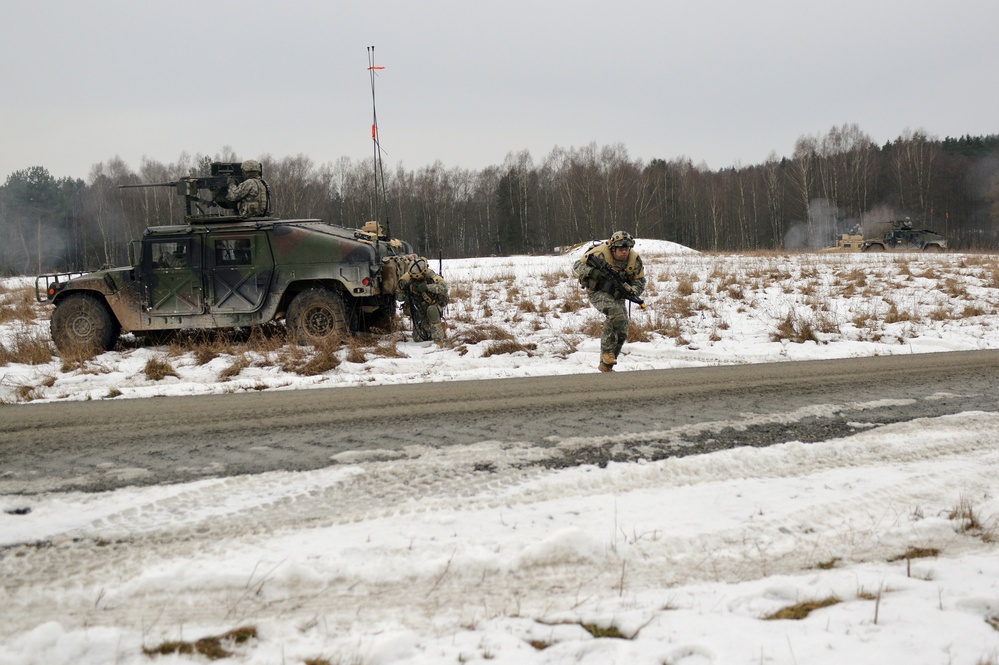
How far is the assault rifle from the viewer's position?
9.13 metres

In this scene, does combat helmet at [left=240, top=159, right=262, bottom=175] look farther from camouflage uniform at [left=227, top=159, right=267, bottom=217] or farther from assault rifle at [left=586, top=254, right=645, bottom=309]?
assault rifle at [left=586, top=254, right=645, bottom=309]

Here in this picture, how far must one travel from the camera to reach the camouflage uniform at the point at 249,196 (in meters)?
11.7

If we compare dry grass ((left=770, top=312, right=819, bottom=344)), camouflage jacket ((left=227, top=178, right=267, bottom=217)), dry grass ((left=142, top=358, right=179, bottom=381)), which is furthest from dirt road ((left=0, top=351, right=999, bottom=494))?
camouflage jacket ((left=227, top=178, right=267, bottom=217))

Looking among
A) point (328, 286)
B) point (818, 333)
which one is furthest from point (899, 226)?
point (328, 286)

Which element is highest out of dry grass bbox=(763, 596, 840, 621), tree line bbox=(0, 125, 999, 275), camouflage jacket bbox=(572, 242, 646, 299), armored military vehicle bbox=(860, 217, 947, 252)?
tree line bbox=(0, 125, 999, 275)

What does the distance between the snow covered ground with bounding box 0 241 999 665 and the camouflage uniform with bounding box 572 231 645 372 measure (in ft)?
13.6

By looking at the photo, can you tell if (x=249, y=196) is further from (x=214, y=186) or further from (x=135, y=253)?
(x=135, y=253)

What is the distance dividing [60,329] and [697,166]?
78809 mm

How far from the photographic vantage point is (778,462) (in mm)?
4320

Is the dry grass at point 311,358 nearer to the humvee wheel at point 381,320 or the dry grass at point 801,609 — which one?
the humvee wheel at point 381,320

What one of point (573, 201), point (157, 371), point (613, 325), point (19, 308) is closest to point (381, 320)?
point (157, 371)

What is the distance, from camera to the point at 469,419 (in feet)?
18.2

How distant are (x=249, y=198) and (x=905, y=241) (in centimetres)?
3606

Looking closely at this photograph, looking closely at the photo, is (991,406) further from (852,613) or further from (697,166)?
(697,166)
